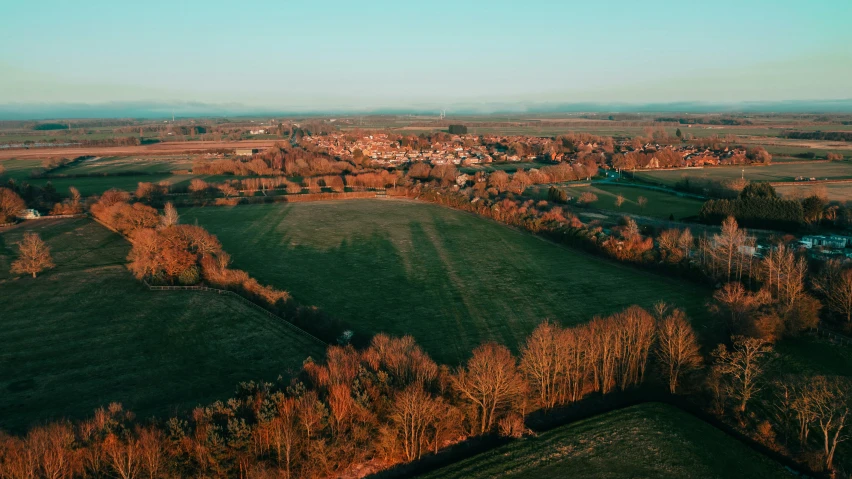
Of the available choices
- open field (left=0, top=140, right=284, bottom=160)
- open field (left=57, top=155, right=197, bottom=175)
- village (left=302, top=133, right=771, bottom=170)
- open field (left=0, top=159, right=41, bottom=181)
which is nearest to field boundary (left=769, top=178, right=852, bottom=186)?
village (left=302, top=133, right=771, bottom=170)

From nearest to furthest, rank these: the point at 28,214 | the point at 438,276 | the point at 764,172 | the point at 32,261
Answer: the point at 32,261, the point at 438,276, the point at 28,214, the point at 764,172

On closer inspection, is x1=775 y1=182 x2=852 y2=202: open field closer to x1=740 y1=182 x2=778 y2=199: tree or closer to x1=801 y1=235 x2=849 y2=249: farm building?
x1=740 y1=182 x2=778 y2=199: tree

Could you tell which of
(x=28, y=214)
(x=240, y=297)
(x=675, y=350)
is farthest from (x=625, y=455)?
(x=28, y=214)

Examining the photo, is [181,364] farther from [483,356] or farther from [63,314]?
[483,356]

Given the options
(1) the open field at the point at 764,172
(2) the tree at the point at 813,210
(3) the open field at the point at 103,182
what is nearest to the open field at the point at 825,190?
(1) the open field at the point at 764,172

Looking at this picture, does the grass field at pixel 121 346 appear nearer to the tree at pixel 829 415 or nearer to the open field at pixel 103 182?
the tree at pixel 829 415

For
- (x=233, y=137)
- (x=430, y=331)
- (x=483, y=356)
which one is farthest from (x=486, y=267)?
(x=233, y=137)

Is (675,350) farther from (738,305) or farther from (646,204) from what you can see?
(646,204)
